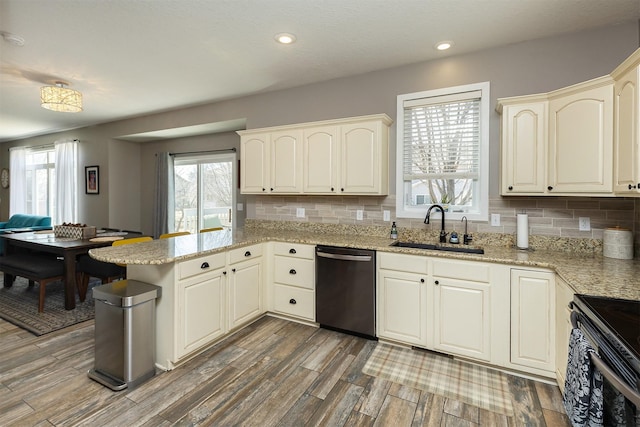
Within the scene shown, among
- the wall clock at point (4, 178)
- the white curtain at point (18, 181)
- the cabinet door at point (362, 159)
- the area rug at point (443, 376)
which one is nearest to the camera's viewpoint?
the area rug at point (443, 376)

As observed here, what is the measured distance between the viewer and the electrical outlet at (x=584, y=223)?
2457 millimetres

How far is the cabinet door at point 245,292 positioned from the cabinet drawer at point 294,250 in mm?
221

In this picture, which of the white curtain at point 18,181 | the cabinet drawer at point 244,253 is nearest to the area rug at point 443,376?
the cabinet drawer at point 244,253

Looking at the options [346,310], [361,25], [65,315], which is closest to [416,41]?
[361,25]

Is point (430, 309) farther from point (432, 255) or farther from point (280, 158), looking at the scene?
point (280, 158)

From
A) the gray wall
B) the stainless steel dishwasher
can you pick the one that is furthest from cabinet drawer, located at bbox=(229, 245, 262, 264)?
the gray wall

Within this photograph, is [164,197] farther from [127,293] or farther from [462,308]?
[462,308]

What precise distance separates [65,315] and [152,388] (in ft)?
6.47

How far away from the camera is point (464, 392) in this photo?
6.72 ft

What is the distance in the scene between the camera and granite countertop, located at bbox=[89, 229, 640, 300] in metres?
→ 1.66

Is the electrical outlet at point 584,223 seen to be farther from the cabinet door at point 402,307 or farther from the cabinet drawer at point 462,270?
the cabinet door at point 402,307

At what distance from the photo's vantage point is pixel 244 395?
6.59 feet

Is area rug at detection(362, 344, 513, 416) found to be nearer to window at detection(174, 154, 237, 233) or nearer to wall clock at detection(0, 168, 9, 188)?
window at detection(174, 154, 237, 233)

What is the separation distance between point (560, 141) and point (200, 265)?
285cm
